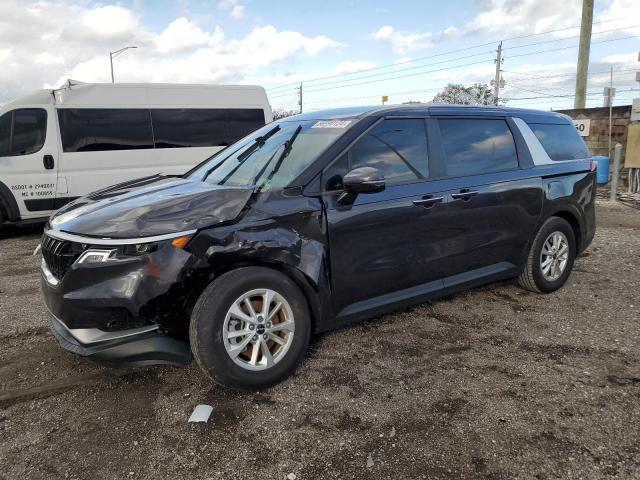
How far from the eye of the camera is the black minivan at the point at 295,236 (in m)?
2.67

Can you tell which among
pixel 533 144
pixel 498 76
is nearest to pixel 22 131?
pixel 533 144

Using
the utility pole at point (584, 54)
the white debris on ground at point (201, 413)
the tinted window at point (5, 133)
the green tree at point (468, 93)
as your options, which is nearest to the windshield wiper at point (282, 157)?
the white debris on ground at point (201, 413)

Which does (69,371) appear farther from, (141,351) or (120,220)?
(120,220)

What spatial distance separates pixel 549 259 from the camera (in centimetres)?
464

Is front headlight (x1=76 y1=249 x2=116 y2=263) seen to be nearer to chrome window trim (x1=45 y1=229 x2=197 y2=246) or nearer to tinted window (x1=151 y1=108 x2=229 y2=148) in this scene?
chrome window trim (x1=45 y1=229 x2=197 y2=246)

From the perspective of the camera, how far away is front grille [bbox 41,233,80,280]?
273 cm

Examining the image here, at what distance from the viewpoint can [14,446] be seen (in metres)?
2.52

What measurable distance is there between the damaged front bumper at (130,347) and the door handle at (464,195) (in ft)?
7.35

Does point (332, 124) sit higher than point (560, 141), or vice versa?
point (332, 124)

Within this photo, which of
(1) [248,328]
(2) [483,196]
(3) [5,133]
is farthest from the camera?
(3) [5,133]

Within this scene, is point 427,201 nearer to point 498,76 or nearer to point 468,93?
point 468,93

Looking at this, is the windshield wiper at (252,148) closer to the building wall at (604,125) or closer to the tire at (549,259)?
the tire at (549,259)

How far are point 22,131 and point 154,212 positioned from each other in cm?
671

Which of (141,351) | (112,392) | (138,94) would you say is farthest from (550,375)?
(138,94)
